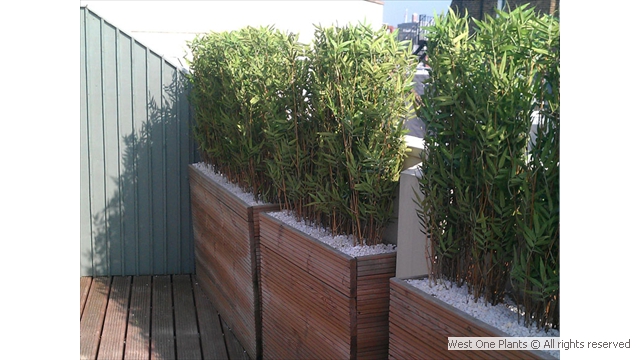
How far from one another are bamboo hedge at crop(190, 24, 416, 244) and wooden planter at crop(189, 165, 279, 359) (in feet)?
0.70

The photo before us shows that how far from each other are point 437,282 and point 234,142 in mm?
2240

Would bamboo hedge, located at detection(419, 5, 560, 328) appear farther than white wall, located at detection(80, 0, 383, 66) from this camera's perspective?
No

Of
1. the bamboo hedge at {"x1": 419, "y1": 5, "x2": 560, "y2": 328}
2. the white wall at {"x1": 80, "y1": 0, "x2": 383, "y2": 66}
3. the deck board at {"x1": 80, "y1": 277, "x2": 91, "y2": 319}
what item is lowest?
the deck board at {"x1": 80, "y1": 277, "x2": 91, "y2": 319}

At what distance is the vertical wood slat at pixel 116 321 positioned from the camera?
4.31 m

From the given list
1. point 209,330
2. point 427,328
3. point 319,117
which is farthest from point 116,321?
point 427,328

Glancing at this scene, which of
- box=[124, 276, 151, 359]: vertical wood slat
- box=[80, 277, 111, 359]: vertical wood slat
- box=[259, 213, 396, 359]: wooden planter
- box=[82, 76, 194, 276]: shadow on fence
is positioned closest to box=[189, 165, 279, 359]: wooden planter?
box=[259, 213, 396, 359]: wooden planter

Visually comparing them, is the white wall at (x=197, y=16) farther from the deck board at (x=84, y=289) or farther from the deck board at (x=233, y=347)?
the deck board at (x=233, y=347)

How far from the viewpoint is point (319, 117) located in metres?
3.19

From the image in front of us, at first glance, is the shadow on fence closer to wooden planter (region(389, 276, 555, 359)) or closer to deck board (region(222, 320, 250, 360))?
deck board (region(222, 320, 250, 360))

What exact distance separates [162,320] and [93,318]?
0.51 metres

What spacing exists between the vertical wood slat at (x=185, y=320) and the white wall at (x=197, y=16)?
263cm

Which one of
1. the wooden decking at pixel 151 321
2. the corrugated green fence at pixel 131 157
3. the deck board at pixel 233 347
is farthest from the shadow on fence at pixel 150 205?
the deck board at pixel 233 347

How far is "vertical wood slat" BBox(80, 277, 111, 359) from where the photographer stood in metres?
4.35

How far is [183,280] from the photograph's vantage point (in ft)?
19.2
